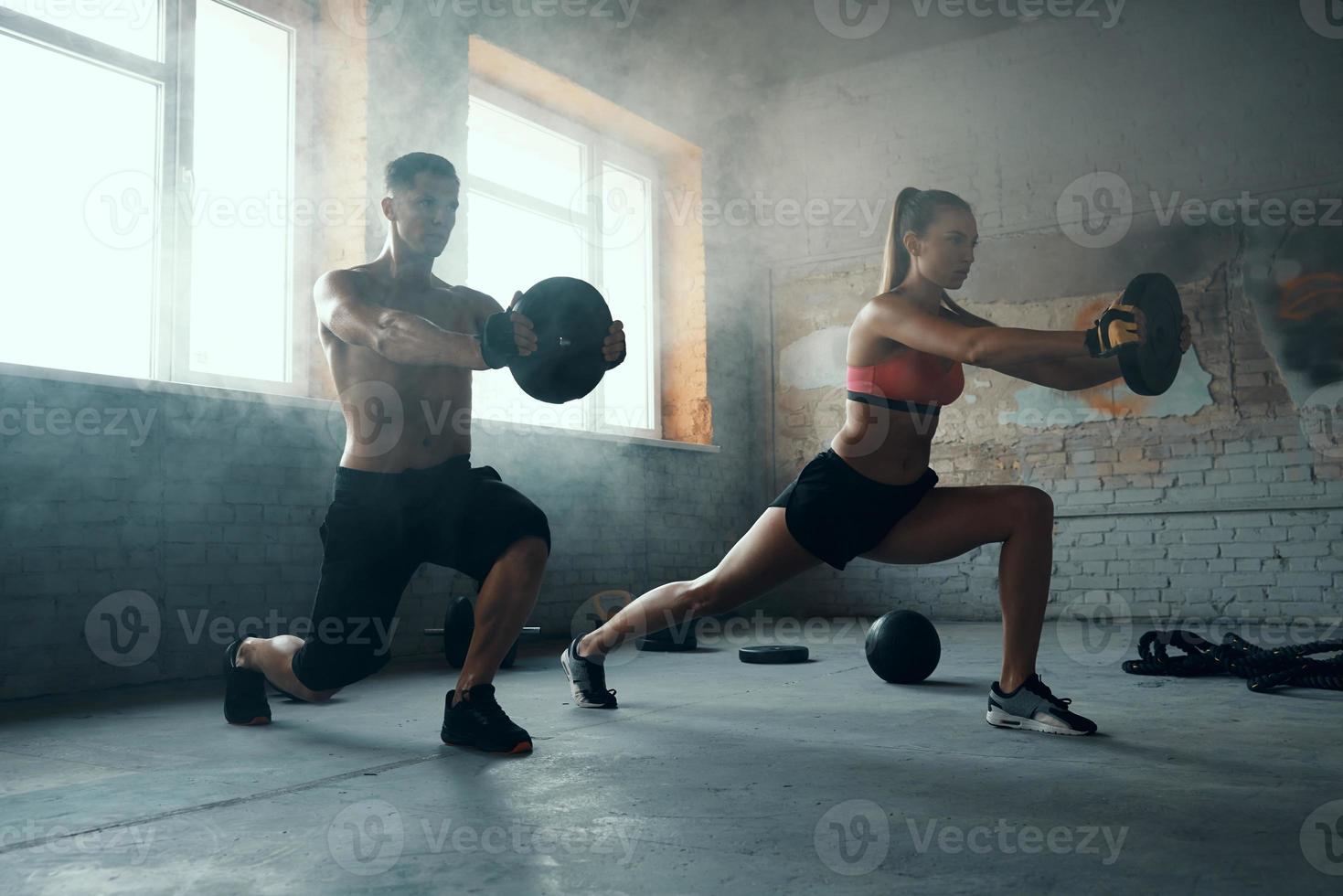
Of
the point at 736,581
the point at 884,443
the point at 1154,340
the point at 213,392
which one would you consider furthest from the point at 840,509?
the point at 213,392

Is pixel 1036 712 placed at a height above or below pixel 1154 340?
below

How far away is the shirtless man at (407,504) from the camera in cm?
254

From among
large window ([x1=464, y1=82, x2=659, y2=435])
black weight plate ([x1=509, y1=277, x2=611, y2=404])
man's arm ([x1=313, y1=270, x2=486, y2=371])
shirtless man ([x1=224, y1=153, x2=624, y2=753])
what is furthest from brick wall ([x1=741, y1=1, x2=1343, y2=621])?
man's arm ([x1=313, y1=270, x2=486, y2=371])

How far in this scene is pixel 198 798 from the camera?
2.11m

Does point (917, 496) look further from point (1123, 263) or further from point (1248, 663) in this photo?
point (1123, 263)

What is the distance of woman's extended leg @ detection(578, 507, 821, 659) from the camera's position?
2.72 meters

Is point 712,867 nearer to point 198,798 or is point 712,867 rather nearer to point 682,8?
point 198,798

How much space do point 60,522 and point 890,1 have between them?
5852 mm

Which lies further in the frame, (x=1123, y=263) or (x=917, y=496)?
(x=1123, y=263)

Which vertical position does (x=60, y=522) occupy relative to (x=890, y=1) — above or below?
below

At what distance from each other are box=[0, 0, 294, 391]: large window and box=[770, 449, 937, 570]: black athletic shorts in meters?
3.10

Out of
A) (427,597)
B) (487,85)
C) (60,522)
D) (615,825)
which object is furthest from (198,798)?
(487,85)

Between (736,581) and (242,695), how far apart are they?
1479mm

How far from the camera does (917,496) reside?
2748 mm
